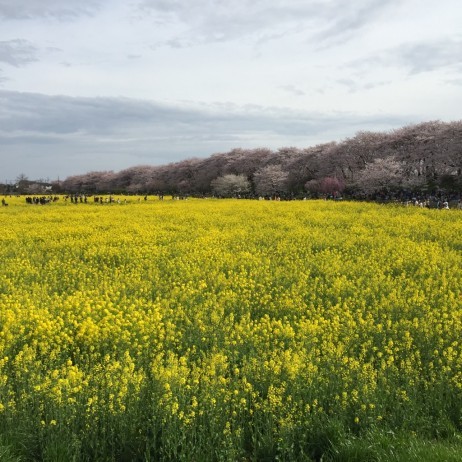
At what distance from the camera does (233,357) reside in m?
6.84

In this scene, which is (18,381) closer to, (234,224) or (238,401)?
(238,401)

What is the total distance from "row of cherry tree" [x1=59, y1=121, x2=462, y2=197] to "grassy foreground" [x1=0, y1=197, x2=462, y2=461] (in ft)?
129

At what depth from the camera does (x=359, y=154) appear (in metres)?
64.6

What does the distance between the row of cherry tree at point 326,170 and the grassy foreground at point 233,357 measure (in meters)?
39.3

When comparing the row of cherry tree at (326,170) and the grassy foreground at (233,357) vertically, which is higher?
the row of cherry tree at (326,170)

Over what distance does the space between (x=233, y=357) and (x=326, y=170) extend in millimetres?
65078

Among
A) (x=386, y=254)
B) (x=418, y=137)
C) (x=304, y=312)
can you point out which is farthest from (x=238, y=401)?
(x=418, y=137)

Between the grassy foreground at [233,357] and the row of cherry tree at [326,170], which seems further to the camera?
the row of cherry tree at [326,170]

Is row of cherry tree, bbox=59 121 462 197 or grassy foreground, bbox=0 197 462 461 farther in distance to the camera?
row of cherry tree, bbox=59 121 462 197

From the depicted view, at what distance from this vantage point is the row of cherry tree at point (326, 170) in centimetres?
5112

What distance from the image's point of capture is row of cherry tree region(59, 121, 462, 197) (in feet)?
168

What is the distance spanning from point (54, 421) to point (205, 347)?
3325 mm

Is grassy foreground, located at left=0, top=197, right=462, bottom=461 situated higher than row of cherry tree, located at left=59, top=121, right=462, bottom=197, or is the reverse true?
row of cherry tree, located at left=59, top=121, right=462, bottom=197

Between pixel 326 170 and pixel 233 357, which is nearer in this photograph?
pixel 233 357
